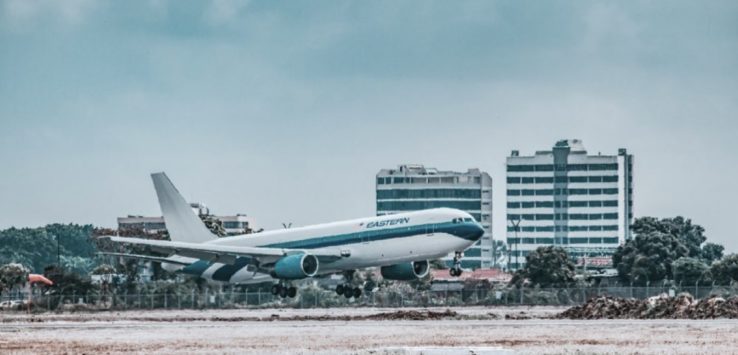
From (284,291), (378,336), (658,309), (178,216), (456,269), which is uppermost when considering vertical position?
(178,216)

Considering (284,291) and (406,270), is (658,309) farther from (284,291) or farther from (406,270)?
(284,291)

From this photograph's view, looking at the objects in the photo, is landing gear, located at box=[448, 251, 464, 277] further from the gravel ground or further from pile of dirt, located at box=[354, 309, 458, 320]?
the gravel ground

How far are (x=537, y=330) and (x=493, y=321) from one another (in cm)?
1167

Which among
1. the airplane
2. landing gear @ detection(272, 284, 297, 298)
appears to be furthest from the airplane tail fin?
landing gear @ detection(272, 284, 297, 298)

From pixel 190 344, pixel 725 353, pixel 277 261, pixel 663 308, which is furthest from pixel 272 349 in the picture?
pixel 277 261

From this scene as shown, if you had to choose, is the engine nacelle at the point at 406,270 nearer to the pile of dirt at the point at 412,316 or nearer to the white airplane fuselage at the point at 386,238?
the white airplane fuselage at the point at 386,238

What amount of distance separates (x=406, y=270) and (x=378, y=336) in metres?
43.1

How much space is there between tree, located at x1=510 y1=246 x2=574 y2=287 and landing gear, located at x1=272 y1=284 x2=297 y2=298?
43.5 meters

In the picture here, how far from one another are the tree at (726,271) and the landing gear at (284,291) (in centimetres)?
5302

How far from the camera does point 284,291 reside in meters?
106

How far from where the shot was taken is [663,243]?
16875cm

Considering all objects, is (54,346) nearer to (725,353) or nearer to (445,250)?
(725,353)

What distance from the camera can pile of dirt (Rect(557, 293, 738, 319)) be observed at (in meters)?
76.2

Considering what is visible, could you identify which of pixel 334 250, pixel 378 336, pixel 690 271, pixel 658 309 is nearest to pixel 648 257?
pixel 690 271
